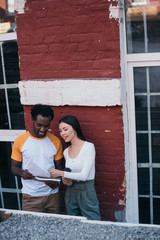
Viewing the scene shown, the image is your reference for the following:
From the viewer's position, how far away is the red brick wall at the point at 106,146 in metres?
3.56

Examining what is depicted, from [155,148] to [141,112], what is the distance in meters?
0.46

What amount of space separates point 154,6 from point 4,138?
252 centimetres

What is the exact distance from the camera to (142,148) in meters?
3.76

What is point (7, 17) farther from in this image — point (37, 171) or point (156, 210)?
point (156, 210)

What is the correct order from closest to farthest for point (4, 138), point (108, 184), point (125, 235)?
point (125, 235)
point (108, 184)
point (4, 138)

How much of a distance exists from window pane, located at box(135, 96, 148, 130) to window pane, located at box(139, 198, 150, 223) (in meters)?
0.93

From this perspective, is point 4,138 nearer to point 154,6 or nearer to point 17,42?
point 17,42

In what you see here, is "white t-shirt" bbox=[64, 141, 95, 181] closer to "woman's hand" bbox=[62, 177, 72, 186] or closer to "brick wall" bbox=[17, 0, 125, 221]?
"woman's hand" bbox=[62, 177, 72, 186]

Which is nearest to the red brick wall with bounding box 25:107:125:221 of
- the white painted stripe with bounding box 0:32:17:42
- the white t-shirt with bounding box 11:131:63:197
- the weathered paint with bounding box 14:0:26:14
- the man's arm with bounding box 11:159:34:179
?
the white t-shirt with bounding box 11:131:63:197

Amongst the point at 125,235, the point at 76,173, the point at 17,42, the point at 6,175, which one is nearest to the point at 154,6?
the point at 17,42

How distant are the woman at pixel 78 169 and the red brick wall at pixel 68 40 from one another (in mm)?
652

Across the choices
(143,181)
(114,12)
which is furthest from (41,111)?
(143,181)

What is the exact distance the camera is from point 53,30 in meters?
3.58

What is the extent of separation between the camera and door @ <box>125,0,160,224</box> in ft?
11.4
